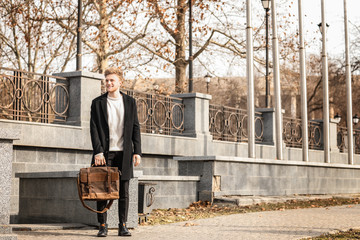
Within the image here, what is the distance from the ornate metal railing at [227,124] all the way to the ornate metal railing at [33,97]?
5.70m

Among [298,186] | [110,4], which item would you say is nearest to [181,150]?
[298,186]

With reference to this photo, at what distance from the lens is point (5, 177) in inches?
253

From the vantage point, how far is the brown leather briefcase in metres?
7.17

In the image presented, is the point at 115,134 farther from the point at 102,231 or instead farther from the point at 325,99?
the point at 325,99

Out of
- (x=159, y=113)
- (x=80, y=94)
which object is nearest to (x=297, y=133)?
(x=159, y=113)

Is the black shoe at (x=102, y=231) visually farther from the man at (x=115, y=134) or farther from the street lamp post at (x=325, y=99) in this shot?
the street lamp post at (x=325, y=99)

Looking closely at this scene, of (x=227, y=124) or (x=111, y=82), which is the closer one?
(x=111, y=82)

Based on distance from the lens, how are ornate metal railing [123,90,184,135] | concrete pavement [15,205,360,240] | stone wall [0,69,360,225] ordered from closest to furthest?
1. concrete pavement [15,205,360,240]
2. stone wall [0,69,360,225]
3. ornate metal railing [123,90,184,135]

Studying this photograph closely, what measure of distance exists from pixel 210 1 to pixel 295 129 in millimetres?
7972

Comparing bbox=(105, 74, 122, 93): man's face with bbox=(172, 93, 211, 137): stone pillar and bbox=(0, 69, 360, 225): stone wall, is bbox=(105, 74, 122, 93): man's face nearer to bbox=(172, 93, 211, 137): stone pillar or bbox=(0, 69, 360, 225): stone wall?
bbox=(0, 69, 360, 225): stone wall

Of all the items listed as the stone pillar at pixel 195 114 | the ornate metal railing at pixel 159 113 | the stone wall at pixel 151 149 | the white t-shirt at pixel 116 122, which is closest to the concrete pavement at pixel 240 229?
the white t-shirt at pixel 116 122

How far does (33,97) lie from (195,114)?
505cm

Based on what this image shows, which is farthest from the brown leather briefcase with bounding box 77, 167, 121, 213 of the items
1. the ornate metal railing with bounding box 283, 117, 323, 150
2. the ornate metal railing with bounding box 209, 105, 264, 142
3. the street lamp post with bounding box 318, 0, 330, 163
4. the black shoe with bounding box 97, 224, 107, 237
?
the ornate metal railing with bounding box 283, 117, 323, 150

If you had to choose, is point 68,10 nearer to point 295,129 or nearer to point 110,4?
point 110,4
